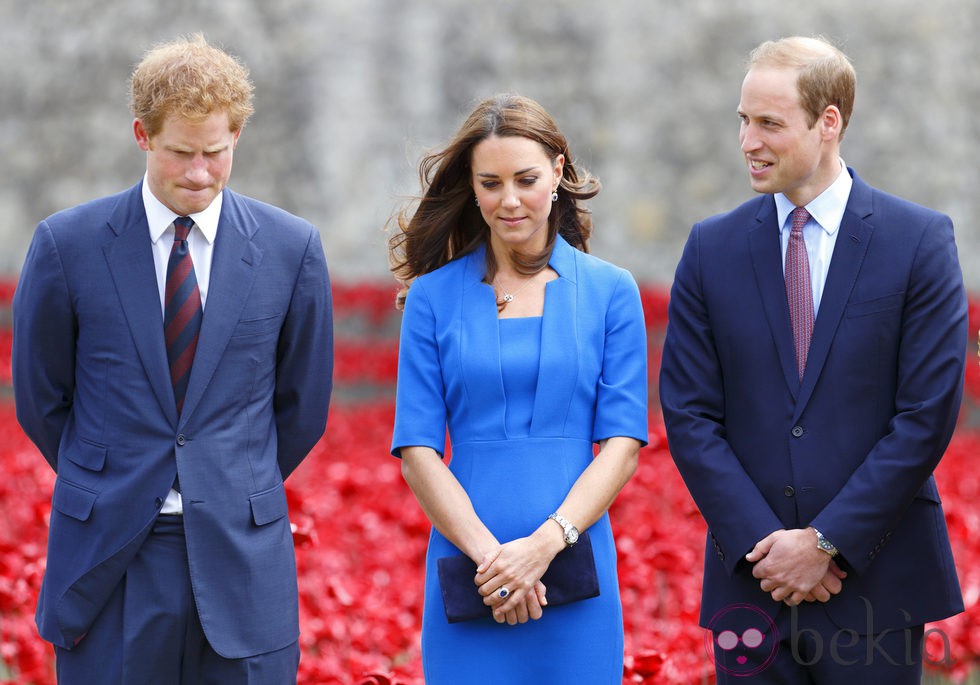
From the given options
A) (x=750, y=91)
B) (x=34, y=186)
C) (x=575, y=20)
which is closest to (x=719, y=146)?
(x=575, y=20)

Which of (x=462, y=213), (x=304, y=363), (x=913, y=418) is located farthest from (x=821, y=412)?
(x=304, y=363)

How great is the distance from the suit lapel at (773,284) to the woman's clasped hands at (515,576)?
0.76 meters

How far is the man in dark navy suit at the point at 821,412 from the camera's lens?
3234 mm

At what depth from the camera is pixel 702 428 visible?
3367 millimetres

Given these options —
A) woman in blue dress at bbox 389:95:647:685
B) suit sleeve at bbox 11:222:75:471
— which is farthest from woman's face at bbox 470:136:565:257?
suit sleeve at bbox 11:222:75:471

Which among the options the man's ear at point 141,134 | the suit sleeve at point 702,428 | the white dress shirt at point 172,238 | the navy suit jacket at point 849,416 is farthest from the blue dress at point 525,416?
the man's ear at point 141,134

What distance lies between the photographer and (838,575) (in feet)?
10.7

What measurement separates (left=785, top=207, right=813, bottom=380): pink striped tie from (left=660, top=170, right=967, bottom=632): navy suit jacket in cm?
3

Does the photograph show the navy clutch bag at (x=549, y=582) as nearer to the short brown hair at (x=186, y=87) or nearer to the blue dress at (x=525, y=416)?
the blue dress at (x=525, y=416)

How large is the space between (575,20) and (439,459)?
45.9 feet

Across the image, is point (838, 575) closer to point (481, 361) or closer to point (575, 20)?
point (481, 361)

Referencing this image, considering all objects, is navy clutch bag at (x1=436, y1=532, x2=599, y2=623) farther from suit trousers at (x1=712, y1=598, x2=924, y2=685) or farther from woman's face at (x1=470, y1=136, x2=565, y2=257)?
woman's face at (x1=470, y1=136, x2=565, y2=257)

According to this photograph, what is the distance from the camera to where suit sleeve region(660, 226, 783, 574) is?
3.28 m

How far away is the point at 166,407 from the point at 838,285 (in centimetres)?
170
